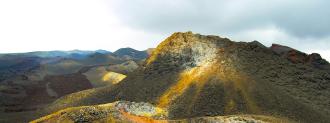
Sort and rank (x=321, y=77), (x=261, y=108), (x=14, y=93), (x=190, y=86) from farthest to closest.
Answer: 1. (x=14, y=93)
2. (x=321, y=77)
3. (x=190, y=86)
4. (x=261, y=108)

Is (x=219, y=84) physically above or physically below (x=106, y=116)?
above

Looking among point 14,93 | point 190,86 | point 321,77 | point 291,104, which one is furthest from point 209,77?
point 14,93

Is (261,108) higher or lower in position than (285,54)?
lower

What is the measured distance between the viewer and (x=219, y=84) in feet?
331

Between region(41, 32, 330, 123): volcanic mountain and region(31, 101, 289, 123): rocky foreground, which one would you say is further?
region(41, 32, 330, 123): volcanic mountain

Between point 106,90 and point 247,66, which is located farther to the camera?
point 106,90

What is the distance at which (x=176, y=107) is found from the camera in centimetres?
9544

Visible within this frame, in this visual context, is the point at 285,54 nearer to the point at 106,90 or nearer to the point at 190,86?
the point at 190,86

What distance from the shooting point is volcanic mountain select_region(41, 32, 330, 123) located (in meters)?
92.8

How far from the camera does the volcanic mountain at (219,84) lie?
92.8 meters

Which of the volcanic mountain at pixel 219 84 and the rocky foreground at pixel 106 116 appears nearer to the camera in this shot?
the rocky foreground at pixel 106 116

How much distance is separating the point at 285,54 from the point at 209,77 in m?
34.1

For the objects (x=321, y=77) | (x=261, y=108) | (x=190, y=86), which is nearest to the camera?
(x=261, y=108)

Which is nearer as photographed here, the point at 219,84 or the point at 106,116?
the point at 106,116
